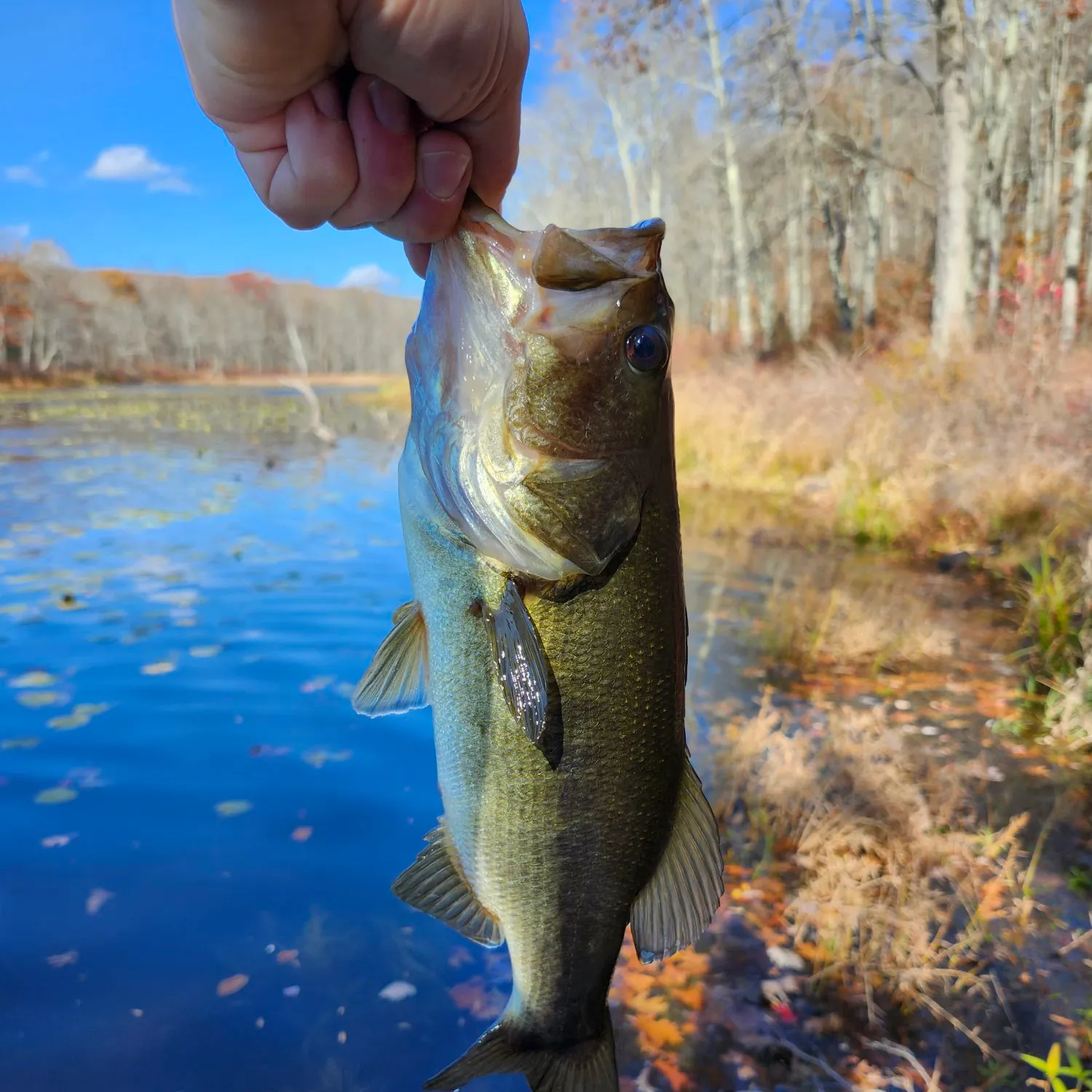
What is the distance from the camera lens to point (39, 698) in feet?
22.5

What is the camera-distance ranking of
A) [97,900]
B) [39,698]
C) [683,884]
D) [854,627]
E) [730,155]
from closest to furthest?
1. [683,884]
2. [97,900]
3. [39,698]
4. [854,627]
5. [730,155]

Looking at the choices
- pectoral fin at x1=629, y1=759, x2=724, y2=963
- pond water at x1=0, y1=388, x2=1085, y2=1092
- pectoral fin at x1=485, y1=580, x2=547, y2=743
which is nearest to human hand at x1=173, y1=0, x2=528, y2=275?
pectoral fin at x1=485, y1=580, x2=547, y2=743

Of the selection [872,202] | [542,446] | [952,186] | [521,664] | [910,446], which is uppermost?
[872,202]

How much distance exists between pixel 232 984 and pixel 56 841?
1844 mm

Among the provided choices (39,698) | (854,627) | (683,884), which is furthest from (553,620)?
(39,698)

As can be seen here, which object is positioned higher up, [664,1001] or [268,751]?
[268,751]

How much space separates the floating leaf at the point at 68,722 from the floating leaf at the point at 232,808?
Result: 5.78 ft

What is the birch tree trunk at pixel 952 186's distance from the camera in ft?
45.2

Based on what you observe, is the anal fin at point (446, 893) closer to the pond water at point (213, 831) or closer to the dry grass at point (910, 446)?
the pond water at point (213, 831)

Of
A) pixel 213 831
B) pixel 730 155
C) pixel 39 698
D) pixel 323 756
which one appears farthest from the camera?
pixel 730 155

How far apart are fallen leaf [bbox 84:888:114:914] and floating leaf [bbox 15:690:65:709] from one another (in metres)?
2.61

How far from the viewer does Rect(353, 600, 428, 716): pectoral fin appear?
1.77m

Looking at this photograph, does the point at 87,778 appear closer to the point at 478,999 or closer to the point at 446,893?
the point at 478,999

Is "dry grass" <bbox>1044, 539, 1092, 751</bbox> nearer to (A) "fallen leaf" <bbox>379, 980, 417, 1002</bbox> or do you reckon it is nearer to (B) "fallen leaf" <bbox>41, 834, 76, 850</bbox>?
(A) "fallen leaf" <bbox>379, 980, 417, 1002</bbox>
